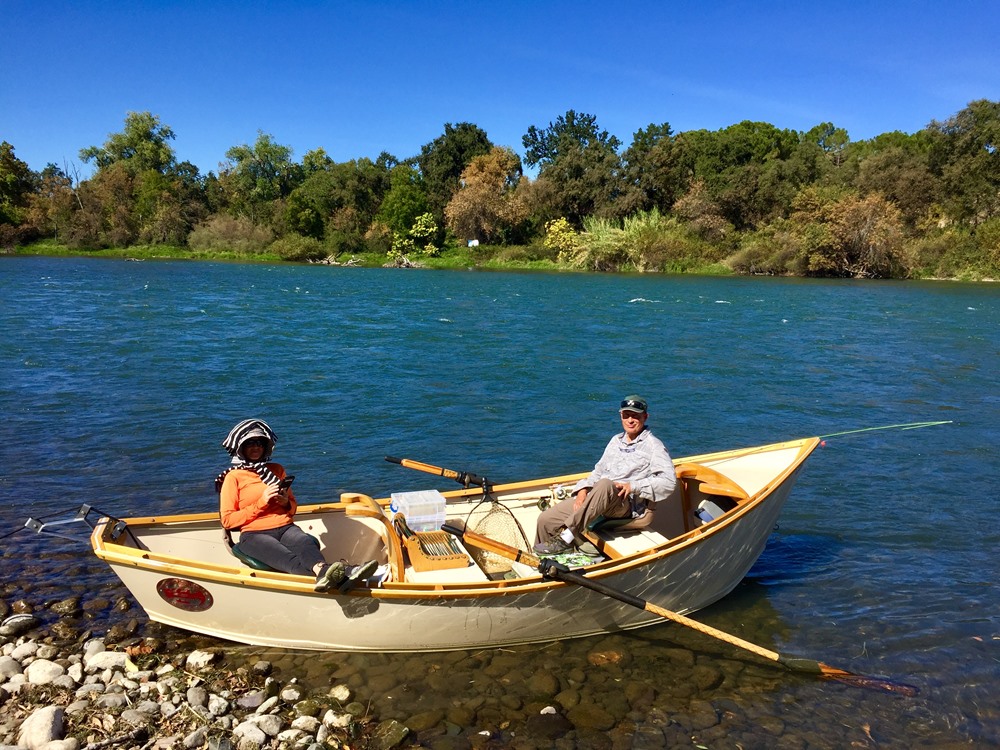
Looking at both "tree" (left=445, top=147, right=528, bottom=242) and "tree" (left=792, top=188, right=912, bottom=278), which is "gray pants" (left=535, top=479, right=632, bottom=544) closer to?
"tree" (left=792, top=188, right=912, bottom=278)

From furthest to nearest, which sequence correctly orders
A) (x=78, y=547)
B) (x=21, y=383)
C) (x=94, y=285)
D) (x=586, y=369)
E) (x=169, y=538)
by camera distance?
1. (x=94, y=285)
2. (x=586, y=369)
3. (x=21, y=383)
4. (x=78, y=547)
5. (x=169, y=538)

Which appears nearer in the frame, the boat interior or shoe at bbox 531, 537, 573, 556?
the boat interior

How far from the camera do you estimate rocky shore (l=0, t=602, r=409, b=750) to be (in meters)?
5.05

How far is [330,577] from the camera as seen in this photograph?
18.5 feet

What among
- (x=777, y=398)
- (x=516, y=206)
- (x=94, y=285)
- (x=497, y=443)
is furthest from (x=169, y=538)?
(x=516, y=206)

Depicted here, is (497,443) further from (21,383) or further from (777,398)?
(21,383)

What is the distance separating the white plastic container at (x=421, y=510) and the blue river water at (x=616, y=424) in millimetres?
1670

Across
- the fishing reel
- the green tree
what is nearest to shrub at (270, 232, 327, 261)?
the green tree

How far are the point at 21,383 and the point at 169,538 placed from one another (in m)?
12.3

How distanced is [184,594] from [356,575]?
4.89 ft

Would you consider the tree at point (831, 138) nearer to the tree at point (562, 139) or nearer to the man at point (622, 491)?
the tree at point (562, 139)

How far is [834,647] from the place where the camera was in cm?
695

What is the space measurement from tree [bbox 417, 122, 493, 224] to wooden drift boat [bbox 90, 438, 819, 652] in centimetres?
7196

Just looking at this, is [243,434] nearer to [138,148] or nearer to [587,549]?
[587,549]
